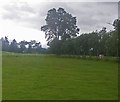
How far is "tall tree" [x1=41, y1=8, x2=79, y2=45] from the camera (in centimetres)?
7225

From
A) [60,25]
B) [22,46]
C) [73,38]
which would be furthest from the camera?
[22,46]

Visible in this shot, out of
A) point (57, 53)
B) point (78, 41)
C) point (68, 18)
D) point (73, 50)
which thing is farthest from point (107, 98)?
point (68, 18)

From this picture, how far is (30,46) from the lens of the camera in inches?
3504

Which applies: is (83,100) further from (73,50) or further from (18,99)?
(73,50)

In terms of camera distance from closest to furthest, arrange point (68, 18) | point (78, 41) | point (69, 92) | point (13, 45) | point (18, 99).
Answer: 1. point (18, 99)
2. point (69, 92)
3. point (78, 41)
4. point (68, 18)
5. point (13, 45)

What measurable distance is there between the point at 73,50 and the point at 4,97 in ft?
163

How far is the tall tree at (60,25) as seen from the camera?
237ft

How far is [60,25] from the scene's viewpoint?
7369cm

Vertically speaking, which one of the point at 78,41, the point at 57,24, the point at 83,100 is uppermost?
the point at 57,24

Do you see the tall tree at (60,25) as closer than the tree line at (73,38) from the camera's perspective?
No

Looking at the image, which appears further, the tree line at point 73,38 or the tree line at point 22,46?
the tree line at point 22,46

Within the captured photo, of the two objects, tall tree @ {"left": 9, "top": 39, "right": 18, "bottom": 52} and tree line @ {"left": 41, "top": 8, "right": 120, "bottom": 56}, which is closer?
tree line @ {"left": 41, "top": 8, "right": 120, "bottom": 56}

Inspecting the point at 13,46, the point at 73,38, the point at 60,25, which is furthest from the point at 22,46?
the point at 73,38

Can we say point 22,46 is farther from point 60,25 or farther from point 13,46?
point 60,25
